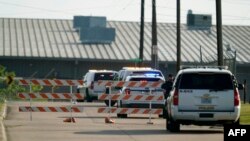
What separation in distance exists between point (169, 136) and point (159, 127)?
4876 mm

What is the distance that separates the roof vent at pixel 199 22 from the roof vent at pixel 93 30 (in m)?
8.41

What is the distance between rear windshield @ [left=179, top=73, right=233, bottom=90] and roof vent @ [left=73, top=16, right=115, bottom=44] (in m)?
58.0

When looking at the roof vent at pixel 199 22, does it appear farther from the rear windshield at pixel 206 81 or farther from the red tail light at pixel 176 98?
the red tail light at pixel 176 98

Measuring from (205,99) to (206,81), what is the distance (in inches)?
20.5

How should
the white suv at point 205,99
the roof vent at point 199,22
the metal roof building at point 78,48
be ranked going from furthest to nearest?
the roof vent at point 199,22 → the metal roof building at point 78,48 → the white suv at point 205,99

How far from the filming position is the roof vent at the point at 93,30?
8512cm

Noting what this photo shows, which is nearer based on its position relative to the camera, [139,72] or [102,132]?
[102,132]

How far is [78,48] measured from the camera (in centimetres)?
8188

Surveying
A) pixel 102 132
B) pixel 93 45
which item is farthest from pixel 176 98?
pixel 93 45

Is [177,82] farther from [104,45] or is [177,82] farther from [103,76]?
[104,45]

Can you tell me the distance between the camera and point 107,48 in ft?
273

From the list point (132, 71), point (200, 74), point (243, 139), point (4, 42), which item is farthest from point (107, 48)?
point (243, 139)

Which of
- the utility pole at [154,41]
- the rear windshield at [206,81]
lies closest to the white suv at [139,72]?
the utility pole at [154,41]

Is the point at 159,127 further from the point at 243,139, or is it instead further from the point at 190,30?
the point at 190,30
